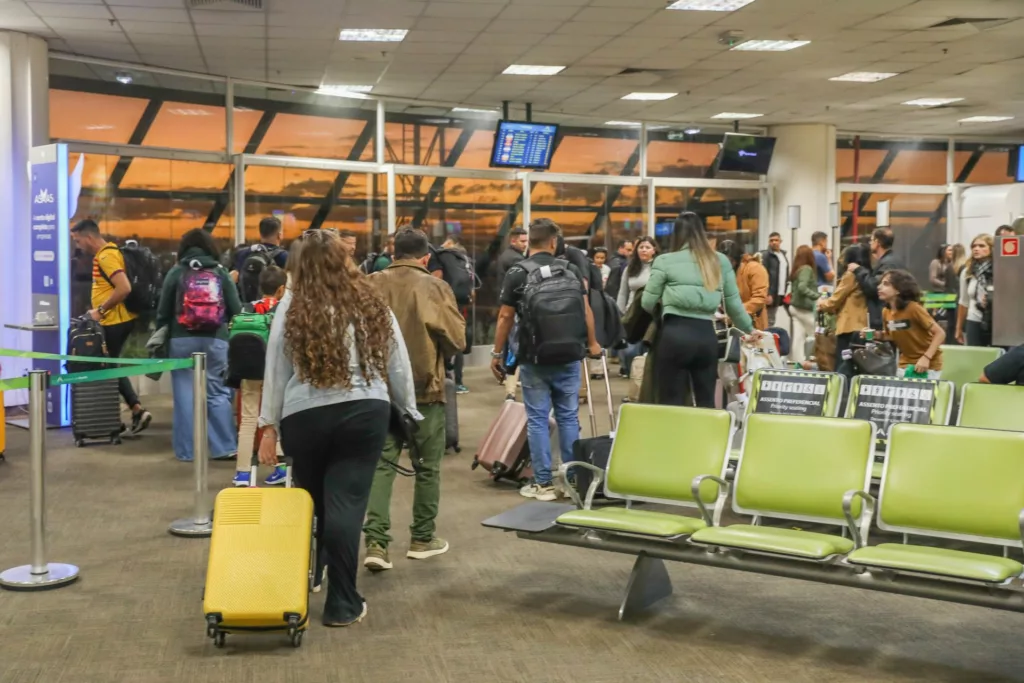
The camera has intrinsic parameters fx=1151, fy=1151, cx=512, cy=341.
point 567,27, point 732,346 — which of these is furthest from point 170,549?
point 567,27

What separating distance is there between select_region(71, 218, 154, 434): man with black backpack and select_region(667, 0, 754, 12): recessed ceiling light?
493 cm

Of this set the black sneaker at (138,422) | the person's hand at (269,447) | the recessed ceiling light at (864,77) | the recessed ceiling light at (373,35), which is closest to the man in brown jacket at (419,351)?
the person's hand at (269,447)

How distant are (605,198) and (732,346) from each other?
912 cm

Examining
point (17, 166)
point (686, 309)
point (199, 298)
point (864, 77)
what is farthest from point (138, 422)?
point (864, 77)

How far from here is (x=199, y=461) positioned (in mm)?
5785

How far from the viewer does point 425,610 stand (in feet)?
14.8

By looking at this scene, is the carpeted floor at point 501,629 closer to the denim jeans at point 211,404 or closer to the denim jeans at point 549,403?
the denim jeans at point 549,403

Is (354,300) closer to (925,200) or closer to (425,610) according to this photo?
(425,610)

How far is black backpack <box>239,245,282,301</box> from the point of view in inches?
341

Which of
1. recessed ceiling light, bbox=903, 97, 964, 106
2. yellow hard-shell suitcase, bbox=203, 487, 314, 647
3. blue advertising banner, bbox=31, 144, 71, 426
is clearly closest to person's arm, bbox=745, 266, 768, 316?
recessed ceiling light, bbox=903, 97, 964, 106

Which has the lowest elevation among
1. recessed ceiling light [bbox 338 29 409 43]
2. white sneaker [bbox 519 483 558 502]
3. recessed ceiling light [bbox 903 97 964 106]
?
white sneaker [bbox 519 483 558 502]

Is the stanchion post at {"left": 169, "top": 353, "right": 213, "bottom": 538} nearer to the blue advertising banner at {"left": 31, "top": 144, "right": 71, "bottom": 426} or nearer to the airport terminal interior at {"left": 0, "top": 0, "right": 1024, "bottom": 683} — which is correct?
the airport terminal interior at {"left": 0, "top": 0, "right": 1024, "bottom": 683}

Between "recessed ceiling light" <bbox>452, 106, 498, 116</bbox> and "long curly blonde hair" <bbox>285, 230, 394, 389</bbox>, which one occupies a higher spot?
"recessed ceiling light" <bbox>452, 106, 498, 116</bbox>

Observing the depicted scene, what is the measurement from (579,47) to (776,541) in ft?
27.1
